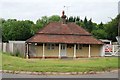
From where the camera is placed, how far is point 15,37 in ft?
231

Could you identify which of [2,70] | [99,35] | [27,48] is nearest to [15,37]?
[99,35]

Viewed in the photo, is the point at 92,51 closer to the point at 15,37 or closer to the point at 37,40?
the point at 37,40

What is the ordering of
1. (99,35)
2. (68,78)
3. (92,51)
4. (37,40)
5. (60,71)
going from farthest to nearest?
1. (99,35)
2. (92,51)
3. (37,40)
4. (60,71)
5. (68,78)

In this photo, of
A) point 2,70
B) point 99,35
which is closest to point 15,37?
point 99,35

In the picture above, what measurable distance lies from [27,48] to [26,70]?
67.9 feet

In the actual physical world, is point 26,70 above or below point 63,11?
below

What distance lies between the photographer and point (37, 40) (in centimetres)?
3928

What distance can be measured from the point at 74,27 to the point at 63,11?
2.53 meters

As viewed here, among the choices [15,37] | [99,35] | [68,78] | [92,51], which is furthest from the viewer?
[99,35]

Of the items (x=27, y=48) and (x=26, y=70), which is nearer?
(x=26, y=70)

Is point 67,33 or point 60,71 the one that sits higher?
point 67,33

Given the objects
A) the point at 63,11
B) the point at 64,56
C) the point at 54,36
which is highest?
the point at 63,11

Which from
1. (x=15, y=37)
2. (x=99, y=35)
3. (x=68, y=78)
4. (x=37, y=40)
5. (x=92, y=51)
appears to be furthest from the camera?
(x=99, y=35)

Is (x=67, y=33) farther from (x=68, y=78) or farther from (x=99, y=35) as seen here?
(x=99, y=35)
